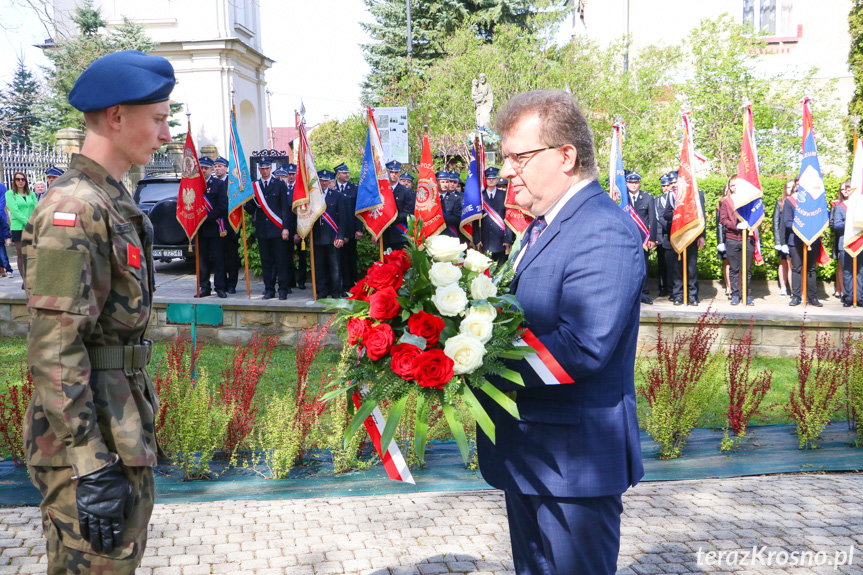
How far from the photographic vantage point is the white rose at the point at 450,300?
219 centimetres

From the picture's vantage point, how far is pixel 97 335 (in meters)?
2.24

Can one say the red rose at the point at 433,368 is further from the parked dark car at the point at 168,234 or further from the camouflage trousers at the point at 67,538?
the parked dark car at the point at 168,234

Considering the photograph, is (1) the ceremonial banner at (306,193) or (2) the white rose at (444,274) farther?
(1) the ceremonial banner at (306,193)

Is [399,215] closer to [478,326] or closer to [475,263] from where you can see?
[475,263]

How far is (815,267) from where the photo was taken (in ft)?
40.8

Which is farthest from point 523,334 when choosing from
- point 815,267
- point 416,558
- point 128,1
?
point 128,1

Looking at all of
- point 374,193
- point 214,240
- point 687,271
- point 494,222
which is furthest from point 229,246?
point 687,271

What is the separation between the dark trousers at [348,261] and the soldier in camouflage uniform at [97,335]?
10.2m

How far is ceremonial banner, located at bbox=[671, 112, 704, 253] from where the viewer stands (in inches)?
470

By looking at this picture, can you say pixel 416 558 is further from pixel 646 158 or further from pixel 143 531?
pixel 646 158

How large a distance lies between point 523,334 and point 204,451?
3.80 m

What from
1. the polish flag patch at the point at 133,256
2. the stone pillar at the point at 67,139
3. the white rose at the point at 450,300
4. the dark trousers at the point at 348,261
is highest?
the stone pillar at the point at 67,139

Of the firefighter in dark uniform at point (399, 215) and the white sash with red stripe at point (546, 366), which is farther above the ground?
the firefighter in dark uniform at point (399, 215)

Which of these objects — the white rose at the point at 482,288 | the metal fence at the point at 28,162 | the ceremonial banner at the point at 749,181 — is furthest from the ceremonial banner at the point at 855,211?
the metal fence at the point at 28,162
